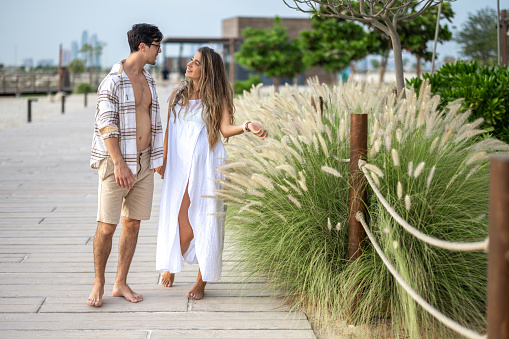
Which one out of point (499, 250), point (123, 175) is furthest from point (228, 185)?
point (499, 250)

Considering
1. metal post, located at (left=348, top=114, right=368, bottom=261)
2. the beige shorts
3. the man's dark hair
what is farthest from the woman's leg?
metal post, located at (left=348, top=114, right=368, bottom=261)

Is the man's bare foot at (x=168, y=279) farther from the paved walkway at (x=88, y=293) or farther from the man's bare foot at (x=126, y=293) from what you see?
the man's bare foot at (x=126, y=293)

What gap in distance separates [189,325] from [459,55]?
10100mm

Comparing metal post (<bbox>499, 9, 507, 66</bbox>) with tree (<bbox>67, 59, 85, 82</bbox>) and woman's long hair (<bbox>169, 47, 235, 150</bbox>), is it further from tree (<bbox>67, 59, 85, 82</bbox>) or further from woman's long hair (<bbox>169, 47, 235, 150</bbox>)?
tree (<bbox>67, 59, 85, 82</bbox>)

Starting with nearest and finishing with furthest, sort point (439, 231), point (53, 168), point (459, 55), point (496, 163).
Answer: point (496, 163)
point (439, 231)
point (53, 168)
point (459, 55)

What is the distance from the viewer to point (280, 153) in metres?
3.74

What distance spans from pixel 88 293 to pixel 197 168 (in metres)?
1.09

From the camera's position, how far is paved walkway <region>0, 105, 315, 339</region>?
3.47 meters

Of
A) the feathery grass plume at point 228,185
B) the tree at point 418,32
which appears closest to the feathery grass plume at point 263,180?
the feathery grass plume at point 228,185

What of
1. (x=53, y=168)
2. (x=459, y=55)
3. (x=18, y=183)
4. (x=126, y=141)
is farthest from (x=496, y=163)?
(x=459, y=55)

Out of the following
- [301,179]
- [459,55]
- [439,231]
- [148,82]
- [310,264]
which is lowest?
[310,264]

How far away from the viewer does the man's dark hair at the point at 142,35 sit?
3820 mm

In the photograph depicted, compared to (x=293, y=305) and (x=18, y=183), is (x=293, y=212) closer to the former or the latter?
(x=293, y=305)

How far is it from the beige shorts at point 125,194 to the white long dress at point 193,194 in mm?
114
